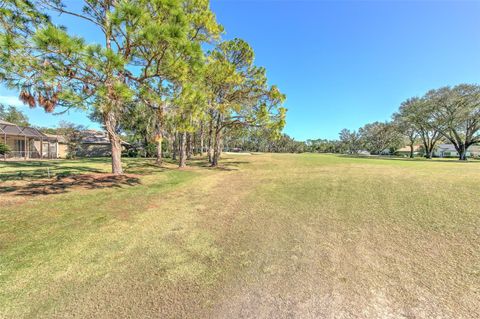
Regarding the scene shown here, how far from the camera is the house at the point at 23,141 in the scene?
66.6 ft

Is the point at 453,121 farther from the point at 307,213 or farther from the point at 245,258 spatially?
the point at 245,258

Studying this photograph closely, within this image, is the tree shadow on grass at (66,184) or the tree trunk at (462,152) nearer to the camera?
the tree shadow on grass at (66,184)

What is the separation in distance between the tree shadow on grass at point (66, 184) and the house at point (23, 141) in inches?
692

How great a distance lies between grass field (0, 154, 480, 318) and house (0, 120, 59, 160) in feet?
65.6

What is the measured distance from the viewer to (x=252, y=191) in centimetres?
797

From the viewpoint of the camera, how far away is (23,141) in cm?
2303

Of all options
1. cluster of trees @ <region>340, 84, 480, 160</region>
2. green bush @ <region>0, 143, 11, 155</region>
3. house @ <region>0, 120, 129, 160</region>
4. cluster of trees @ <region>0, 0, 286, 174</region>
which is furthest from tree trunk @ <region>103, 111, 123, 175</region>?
cluster of trees @ <region>340, 84, 480, 160</region>

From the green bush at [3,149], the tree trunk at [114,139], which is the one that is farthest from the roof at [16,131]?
the tree trunk at [114,139]

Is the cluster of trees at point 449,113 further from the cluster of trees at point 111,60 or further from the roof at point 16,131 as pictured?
the roof at point 16,131

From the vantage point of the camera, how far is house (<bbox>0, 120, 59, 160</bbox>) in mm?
20312

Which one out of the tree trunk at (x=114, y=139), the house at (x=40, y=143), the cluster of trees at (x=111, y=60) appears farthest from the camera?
the house at (x=40, y=143)

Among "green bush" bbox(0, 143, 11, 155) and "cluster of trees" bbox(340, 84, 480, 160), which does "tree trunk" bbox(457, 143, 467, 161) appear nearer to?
"cluster of trees" bbox(340, 84, 480, 160)

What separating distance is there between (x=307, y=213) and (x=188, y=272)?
348 centimetres

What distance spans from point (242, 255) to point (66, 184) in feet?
24.0
